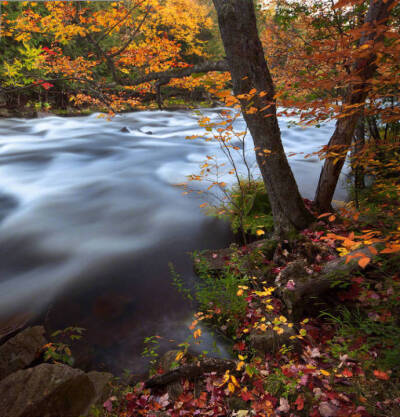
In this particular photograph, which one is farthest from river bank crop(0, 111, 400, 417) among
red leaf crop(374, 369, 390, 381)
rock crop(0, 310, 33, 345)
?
rock crop(0, 310, 33, 345)

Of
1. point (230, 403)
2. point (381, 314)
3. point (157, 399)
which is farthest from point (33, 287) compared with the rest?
point (381, 314)

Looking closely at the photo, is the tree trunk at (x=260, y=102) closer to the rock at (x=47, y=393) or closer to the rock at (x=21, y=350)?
the rock at (x=47, y=393)

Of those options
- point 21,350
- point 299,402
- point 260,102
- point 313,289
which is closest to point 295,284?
point 313,289

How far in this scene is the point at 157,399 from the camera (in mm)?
2432

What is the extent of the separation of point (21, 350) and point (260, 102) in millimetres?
4005

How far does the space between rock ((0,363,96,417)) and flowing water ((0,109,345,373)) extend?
714 mm

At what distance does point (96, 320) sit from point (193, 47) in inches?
826

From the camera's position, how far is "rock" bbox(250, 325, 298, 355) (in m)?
2.69

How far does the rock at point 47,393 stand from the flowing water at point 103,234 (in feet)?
2.34

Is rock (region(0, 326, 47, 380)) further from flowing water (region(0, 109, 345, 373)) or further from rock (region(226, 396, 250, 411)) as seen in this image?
rock (region(226, 396, 250, 411))

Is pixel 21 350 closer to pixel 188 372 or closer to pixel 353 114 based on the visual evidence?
pixel 188 372

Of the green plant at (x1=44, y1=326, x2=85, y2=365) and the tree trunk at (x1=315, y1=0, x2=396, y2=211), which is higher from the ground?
the tree trunk at (x1=315, y1=0, x2=396, y2=211)

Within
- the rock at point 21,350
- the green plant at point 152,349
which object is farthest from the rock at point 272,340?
the rock at point 21,350

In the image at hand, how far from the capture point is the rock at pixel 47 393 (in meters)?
2.06
